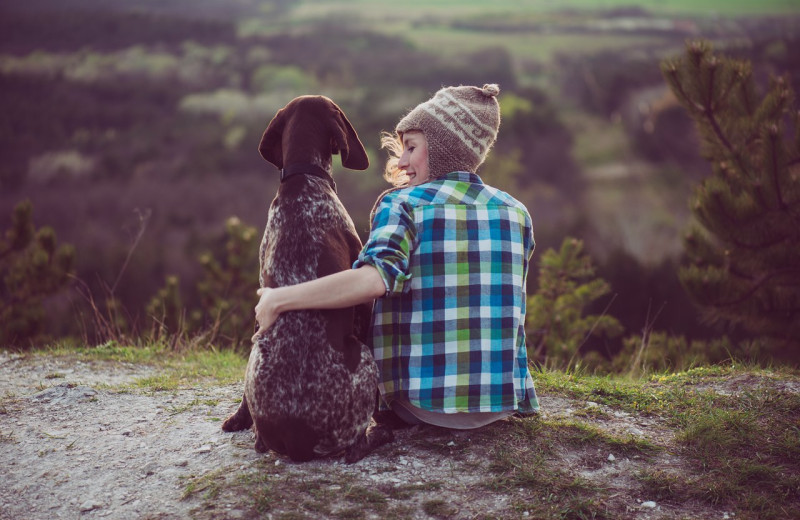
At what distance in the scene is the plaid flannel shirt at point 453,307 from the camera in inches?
128

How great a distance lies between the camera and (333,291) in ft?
9.69

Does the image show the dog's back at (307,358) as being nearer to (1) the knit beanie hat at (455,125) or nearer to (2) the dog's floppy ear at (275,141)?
(2) the dog's floppy ear at (275,141)

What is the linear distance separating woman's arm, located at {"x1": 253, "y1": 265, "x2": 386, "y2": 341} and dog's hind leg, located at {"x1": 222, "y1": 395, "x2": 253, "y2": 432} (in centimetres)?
98

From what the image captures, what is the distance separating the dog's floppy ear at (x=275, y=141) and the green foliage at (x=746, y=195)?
4999 millimetres

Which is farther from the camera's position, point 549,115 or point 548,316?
point 549,115

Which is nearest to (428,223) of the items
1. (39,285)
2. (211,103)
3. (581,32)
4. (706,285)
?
(706,285)

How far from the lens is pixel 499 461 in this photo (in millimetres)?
3350

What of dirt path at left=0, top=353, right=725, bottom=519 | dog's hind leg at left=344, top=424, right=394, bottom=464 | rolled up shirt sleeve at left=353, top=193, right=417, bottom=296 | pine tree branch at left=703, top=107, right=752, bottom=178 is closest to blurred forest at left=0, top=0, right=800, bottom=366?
pine tree branch at left=703, top=107, right=752, bottom=178

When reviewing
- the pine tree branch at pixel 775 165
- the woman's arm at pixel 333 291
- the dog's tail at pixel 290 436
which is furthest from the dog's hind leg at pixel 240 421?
the pine tree branch at pixel 775 165

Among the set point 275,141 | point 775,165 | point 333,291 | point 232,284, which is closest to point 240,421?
point 333,291

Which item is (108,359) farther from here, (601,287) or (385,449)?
(601,287)

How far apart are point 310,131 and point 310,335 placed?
1133 millimetres

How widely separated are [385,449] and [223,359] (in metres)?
2.78

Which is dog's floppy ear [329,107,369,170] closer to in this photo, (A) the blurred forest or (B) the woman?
(B) the woman
